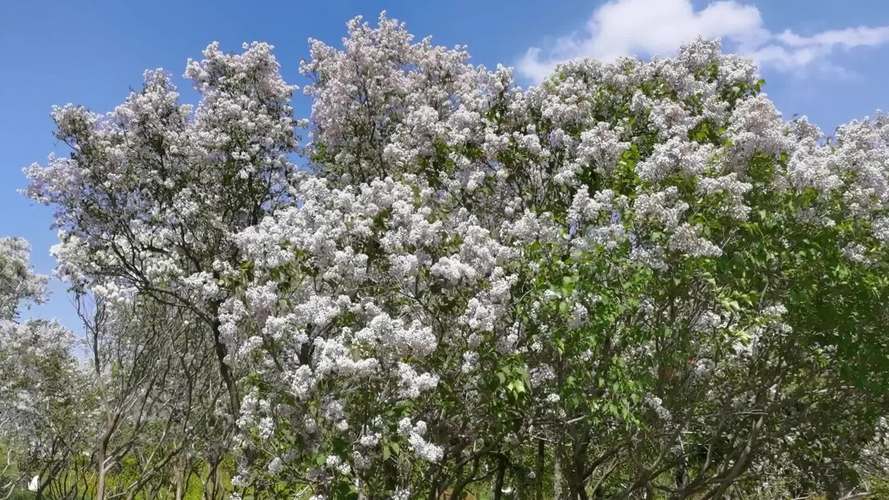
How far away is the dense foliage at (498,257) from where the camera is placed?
727cm

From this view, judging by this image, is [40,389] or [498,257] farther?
[40,389]

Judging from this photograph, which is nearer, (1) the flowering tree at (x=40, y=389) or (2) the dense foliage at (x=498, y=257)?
(2) the dense foliage at (x=498, y=257)

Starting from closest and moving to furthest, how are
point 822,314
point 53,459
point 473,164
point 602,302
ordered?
point 602,302, point 822,314, point 473,164, point 53,459

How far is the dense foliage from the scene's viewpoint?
7266 mm

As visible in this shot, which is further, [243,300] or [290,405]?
[243,300]

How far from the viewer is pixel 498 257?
7684mm

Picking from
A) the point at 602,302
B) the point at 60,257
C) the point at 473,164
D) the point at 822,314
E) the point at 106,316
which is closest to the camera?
the point at 602,302

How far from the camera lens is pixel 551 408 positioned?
8570mm

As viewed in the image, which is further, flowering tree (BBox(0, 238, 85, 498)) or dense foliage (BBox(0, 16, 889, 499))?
flowering tree (BBox(0, 238, 85, 498))

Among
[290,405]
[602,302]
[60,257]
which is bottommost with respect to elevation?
[290,405]

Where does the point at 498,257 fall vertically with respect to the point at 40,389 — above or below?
below

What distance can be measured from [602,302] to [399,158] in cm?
377

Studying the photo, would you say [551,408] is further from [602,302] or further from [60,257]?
[60,257]

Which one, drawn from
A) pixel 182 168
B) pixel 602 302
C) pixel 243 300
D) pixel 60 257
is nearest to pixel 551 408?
pixel 602 302
